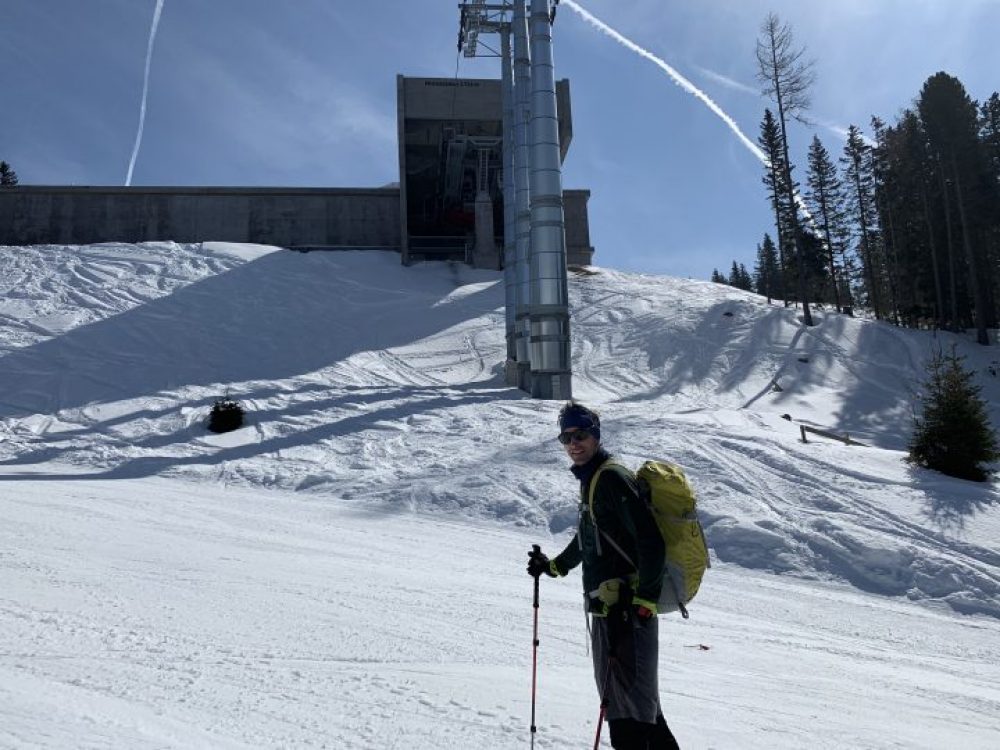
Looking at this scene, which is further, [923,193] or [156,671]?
[923,193]

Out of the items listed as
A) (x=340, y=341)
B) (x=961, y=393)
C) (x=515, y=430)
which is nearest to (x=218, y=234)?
(x=340, y=341)

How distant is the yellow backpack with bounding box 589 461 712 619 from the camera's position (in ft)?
9.50

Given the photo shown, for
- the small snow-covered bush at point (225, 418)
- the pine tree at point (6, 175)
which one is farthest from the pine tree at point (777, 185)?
the pine tree at point (6, 175)

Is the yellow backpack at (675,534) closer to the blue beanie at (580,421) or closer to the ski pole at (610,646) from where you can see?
the ski pole at (610,646)

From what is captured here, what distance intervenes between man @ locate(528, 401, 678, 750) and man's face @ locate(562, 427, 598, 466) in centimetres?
10

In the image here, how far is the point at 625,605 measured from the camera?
2891mm

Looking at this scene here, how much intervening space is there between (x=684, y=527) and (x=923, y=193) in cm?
4135

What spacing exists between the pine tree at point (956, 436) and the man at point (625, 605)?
11.1 metres

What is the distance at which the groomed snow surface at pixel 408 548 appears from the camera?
3.80 m

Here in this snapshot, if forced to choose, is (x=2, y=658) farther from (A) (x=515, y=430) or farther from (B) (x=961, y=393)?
(B) (x=961, y=393)

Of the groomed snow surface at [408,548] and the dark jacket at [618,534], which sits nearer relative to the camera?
the dark jacket at [618,534]

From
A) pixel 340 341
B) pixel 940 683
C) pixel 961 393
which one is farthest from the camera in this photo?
pixel 340 341

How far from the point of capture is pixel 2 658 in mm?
3811

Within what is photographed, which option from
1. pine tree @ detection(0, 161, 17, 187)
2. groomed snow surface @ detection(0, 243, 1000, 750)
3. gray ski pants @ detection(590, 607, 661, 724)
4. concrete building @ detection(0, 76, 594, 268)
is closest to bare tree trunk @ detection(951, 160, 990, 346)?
groomed snow surface @ detection(0, 243, 1000, 750)
